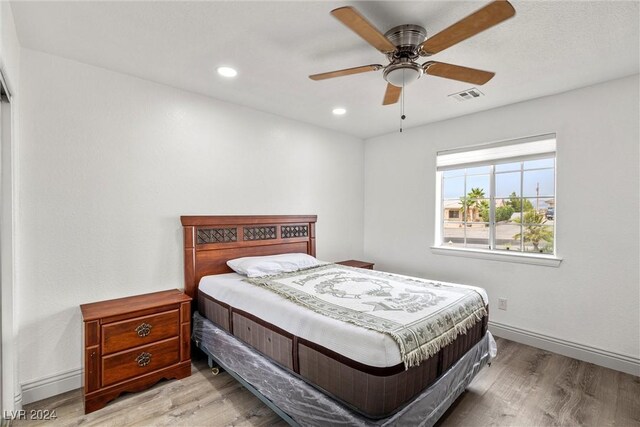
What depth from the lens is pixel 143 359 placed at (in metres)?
2.29

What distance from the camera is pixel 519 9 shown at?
1.73 metres

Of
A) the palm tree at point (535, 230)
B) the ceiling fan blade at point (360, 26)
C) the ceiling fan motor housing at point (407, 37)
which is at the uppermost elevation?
the ceiling fan motor housing at point (407, 37)

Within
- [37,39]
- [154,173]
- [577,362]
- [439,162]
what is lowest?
[577,362]

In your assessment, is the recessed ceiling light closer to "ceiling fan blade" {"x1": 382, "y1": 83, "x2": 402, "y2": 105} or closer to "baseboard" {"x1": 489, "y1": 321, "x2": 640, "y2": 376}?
"ceiling fan blade" {"x1": 382, "y1": 83, "x2": 402, "y2": 105}

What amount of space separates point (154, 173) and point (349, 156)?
2724 mm

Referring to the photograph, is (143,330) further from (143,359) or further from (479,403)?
(479,403)

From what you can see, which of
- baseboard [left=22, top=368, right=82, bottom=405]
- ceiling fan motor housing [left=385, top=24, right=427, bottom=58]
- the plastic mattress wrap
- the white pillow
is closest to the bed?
the plastic mattress wrap

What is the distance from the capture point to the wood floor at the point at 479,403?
199 cm

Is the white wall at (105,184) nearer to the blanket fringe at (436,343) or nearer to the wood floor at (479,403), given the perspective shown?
the wood floor at (479,403)

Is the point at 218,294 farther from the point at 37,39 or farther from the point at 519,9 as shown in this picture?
the point at 519,9

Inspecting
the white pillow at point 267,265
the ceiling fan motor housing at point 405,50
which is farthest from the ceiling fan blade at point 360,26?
the white pillow at point 267,265

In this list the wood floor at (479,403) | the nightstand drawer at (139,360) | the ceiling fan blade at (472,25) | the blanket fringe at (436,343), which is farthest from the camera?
the nightstand drawer at (139,360)

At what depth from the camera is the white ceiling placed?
1747 mm

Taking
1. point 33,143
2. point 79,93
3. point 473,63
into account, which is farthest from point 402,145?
point 33,143
